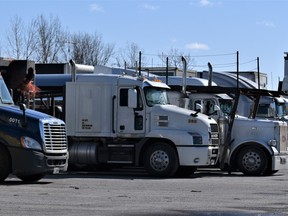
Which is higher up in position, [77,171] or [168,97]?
[168,97]

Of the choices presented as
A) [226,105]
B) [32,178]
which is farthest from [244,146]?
[32,178]

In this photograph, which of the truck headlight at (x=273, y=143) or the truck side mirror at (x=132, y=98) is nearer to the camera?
the truck side mirror at (x=132, y=98)

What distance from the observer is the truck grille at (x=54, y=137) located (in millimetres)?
17672

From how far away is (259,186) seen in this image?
18297mm

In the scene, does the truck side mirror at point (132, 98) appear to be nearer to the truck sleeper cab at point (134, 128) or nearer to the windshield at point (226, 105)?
the truck sleeper cab at point (134, 128)

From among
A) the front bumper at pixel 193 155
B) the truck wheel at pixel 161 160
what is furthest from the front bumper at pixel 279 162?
the truck wheel at pixel 161 160

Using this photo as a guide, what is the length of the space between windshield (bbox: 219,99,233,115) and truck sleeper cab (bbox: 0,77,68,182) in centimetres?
779

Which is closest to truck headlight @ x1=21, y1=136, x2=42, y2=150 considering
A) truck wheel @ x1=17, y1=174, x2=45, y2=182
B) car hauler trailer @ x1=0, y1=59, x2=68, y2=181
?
car hauler trailer @ x1=0, y1=59, x2=68, y2=181

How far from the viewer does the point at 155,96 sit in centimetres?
2195

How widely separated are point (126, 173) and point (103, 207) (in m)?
10.7

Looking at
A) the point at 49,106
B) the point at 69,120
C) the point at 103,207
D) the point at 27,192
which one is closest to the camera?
the point at 103,207

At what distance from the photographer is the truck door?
71.1 feet

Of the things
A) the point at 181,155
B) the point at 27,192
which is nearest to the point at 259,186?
the point at 181,155

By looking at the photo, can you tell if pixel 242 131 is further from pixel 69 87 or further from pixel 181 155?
pixel 69 87
